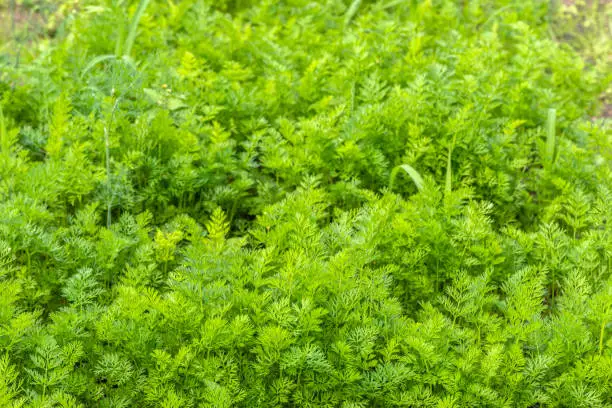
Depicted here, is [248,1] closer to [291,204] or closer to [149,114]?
[149,114]

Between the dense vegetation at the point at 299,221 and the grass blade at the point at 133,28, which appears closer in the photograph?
the dense vegetation at the point at 299,221

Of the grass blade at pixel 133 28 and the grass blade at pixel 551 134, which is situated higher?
the grass blade at pixel 133 28

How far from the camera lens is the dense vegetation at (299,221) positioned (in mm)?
2617

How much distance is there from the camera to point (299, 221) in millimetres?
3002

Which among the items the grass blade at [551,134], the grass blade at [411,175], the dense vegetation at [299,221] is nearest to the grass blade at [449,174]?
the dense vegetation at [299,221]

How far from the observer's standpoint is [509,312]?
284 cm

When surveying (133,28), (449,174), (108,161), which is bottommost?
(449,174)

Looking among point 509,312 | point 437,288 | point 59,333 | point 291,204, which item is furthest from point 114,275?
point 509,312

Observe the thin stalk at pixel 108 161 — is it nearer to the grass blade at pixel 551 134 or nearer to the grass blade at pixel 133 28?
the grass blade at pixel 133 28

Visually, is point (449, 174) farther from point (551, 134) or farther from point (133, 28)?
point (133, 28)

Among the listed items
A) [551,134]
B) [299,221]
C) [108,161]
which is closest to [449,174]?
[551,134]

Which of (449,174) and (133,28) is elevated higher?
(133,28)

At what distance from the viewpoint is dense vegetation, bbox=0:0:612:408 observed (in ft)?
8.59

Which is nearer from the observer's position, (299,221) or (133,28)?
(299,221)
